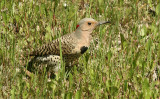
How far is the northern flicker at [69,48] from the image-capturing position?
21.1ft

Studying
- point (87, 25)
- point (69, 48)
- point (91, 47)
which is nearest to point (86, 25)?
point (87, 25)

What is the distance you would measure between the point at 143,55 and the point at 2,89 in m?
2.42

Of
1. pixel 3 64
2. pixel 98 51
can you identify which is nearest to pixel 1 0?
pixel 3 64

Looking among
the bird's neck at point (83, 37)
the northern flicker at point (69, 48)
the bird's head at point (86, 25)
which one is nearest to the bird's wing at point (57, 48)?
the northern flicker at point (69, 48)

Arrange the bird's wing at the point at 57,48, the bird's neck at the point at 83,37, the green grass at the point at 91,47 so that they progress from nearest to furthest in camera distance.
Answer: the green grass at the point at 91,47 → the bird's wing at the point at 57,48 → the bird's neck at the point at 83,37

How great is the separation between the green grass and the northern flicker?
237 mm

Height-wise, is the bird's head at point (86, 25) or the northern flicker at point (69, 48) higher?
the bird's head at point (86, 25)

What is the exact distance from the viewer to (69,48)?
21.1ft

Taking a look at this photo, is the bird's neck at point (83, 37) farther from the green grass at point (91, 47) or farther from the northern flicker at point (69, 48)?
the green grass at point (91, 47)

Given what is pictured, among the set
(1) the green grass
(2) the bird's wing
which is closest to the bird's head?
(2) the bird's wing

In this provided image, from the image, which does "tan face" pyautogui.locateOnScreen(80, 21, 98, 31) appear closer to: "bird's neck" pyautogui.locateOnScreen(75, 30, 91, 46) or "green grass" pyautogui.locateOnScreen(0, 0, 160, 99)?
"bird's neck" pyautogui.locateOnScreen(75, 30, 91, 46)

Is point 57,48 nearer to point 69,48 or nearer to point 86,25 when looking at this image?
point 69,48

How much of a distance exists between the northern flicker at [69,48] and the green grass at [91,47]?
0.24 meters

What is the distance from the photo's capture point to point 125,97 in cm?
582
